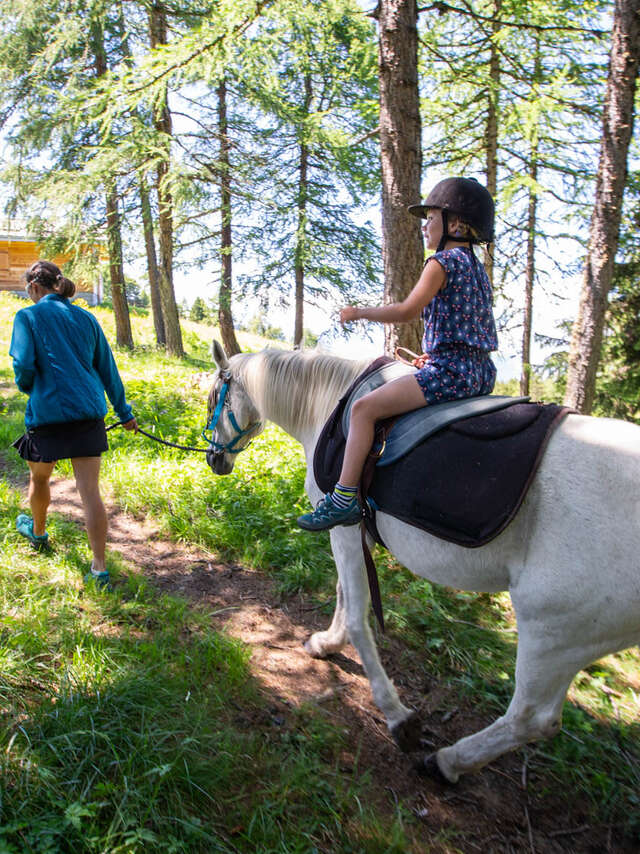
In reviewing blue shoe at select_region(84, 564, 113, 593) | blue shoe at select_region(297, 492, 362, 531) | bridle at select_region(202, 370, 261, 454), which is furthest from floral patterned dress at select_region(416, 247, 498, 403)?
blue shoe at select_region(84, 564, 113, 593)

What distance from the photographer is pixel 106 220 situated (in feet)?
43.9

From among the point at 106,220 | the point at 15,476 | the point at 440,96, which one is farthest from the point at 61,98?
the point at 15,476

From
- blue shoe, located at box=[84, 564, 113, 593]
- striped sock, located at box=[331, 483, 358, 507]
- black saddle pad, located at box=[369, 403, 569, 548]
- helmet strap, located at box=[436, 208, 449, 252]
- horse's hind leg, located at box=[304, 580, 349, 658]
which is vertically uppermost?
helmet strap, located at box=[436, 208, 449, 252]

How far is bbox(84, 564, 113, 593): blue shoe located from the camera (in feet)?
12.6

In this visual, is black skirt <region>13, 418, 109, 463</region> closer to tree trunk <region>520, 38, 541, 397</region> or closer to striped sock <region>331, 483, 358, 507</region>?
striped sock <region>331, 483, 358, 507</region>

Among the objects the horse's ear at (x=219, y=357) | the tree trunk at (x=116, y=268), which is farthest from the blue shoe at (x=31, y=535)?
the tree trunk at (x=116, y=268)

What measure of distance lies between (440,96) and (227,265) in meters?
8.03

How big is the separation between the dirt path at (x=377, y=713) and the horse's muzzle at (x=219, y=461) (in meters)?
1.05

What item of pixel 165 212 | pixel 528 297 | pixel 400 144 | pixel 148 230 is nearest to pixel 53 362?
pixel 400 144

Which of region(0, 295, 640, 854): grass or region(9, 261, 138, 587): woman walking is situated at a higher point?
region(9, 261, 138, 587): woman walking

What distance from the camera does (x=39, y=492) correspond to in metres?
4.07

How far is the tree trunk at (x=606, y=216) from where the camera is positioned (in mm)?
5043

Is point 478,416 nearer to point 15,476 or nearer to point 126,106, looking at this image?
point 15,476

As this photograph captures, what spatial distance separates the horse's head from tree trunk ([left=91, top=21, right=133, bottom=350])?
34.4 feet
